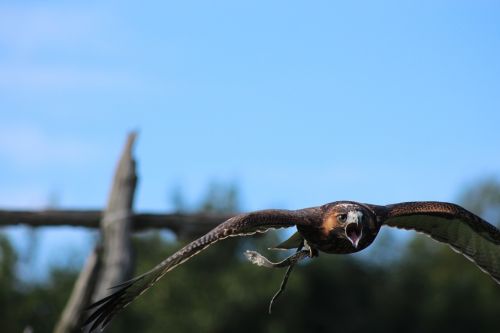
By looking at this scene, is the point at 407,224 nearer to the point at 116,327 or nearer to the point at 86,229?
the point at 86,229

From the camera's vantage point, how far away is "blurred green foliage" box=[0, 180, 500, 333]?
53.2 m

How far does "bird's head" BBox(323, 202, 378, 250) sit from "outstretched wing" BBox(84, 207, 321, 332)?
165 millimetres

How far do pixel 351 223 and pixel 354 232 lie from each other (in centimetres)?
10

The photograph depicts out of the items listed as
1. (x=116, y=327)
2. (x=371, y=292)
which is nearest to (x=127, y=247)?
(x=116, y=327)

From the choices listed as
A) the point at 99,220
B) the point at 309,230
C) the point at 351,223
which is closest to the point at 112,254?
the point at 99,220

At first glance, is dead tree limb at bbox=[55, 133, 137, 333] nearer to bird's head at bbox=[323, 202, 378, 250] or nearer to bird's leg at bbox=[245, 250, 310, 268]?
bird's leg at bbox=[245, 250, 310, 268]

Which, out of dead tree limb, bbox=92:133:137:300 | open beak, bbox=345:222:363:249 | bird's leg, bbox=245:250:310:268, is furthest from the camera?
dead tree limb, bbox=92:133:137:300

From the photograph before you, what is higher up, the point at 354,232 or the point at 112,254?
the point at 354,232

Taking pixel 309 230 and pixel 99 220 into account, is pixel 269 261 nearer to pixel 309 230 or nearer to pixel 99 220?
pixel 309 230

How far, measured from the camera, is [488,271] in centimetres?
1094

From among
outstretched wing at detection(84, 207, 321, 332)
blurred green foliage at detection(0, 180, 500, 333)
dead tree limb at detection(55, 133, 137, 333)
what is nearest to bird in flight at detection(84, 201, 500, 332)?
outstretched wing at detection(84, 207, 321, 332)

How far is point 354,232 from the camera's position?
365 inches

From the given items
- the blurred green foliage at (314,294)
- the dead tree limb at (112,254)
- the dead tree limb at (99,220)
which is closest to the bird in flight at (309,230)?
the dead tree limb at (112,254)

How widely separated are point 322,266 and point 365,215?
47.4 meters
